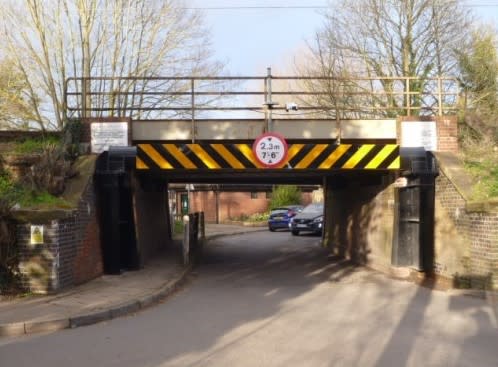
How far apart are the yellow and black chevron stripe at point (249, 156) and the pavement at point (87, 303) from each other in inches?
105

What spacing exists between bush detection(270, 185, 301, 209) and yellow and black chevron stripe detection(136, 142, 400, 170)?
1171 inches

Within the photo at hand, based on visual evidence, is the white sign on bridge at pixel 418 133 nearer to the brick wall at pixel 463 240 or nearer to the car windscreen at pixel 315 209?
the brick wall at pixel 463 240

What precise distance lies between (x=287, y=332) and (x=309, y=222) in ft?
72.4

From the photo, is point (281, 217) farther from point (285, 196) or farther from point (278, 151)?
point (278, 151)

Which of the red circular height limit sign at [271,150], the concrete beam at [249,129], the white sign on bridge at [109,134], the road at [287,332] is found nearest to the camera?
the road at [287,332]

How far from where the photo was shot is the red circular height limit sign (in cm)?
1321

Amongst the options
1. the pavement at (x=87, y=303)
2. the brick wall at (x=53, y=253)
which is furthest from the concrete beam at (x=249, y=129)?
the pavement at (x=87, y=303)

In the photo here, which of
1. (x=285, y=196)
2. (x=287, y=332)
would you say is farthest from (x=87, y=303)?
Answer: (x=285, y=196)

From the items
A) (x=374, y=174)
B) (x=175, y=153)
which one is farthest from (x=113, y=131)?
(x=374, y=174)

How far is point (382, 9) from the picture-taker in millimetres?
22672

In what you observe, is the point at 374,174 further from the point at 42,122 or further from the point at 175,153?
the point at 42,122

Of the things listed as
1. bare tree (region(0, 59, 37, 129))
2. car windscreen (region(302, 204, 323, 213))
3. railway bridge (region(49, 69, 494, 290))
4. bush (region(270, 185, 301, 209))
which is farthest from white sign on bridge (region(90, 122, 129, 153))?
bush (region(270, 185, 301, 209))

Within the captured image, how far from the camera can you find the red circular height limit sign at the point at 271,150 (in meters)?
13.2

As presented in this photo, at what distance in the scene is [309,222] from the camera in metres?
29.6
